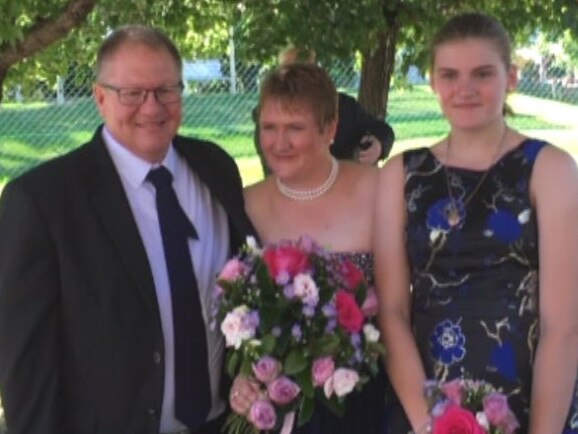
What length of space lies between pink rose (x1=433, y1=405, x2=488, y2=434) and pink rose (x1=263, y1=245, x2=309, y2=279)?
0.60 m

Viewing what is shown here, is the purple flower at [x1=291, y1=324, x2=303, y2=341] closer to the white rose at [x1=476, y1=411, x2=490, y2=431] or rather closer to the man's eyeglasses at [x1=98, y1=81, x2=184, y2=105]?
the white rose at [x1=476, y1=411, x2=490, y2=431]

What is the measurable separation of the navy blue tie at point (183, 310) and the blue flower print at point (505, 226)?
2.91ft

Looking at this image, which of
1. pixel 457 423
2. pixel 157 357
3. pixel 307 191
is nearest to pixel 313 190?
pixel 307 191

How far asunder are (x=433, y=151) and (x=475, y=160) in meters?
0.15

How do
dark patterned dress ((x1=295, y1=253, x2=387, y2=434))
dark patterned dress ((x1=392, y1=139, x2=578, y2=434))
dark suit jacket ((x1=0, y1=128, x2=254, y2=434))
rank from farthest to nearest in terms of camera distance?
dark patterned dress ((x1=295, y1=253, x2=387, y2=434))
dark patterned dress ((x1=392, y1=139, x2=578, y2=434))
dark suit jacket ((x1=0, y1=128, x2=254, y2=434))

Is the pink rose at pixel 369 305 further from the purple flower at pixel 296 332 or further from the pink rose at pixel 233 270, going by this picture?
the pink rose at pixel 233 270

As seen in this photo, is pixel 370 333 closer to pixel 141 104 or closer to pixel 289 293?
pixel 289 293

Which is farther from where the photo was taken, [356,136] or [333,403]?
[356,136]

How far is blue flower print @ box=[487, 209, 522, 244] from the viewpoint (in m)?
2.89

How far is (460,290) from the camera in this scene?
2.96 metres


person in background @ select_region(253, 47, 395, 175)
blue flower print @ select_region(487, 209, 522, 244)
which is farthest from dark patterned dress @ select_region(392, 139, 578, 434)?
person in background @ select_region(253, 47, 395, 175)

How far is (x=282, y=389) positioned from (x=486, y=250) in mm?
703

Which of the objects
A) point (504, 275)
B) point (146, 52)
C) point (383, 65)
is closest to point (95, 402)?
point (146, 52)

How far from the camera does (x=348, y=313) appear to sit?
2977mm
